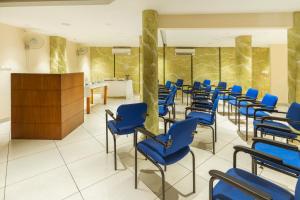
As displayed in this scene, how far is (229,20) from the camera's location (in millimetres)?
4121

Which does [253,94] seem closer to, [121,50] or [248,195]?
[248,195]

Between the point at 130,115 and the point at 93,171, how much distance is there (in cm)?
86

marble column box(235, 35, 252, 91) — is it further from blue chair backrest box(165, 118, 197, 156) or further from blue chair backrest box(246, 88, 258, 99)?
blue chair backrest box(165, 118, 197, 156)

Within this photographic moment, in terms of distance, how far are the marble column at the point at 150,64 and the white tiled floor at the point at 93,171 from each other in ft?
2.22

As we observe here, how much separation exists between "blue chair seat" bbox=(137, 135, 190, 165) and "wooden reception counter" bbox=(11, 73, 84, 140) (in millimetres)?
2165

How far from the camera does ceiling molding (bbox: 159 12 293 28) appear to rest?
399 cm

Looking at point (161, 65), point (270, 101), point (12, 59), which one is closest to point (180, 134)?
point (270, 101)

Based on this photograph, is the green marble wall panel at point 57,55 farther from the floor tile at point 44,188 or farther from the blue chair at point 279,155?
the blue chair at point 279,155

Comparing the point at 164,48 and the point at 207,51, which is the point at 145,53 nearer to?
the point at 164,48

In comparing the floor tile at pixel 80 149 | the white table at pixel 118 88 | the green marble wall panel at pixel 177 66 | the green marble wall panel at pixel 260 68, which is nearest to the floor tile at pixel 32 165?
the floor tile at pixel 80 149

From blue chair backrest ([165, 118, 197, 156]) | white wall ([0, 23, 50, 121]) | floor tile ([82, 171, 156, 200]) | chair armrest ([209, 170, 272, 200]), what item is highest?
white wall ([0, 23, 50, 121])

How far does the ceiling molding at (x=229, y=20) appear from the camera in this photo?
157 inches

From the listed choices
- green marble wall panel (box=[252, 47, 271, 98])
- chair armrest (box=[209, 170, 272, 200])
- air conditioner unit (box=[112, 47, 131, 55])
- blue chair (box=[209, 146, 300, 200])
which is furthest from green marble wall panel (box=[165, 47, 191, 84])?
chair armrest (box=[209, 170, 272, 200])

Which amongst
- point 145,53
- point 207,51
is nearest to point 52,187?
point 145,53
